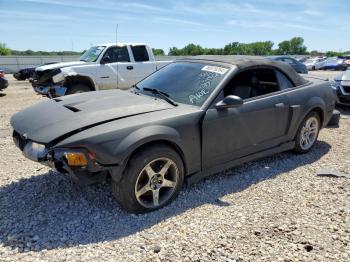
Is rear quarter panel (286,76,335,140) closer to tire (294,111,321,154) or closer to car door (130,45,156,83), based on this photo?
tire (294,111,321,154)

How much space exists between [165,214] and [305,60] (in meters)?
35.4

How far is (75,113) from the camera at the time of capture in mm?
3643

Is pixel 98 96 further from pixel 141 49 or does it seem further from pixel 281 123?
pixel 141 49

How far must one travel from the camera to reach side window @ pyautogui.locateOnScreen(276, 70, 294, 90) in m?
4.86

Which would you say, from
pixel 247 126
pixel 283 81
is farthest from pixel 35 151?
pixel 283 81

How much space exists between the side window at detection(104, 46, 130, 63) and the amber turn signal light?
741 centimetres

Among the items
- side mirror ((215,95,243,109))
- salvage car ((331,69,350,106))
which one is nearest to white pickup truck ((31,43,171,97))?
salvage car ((331,69,350,106))

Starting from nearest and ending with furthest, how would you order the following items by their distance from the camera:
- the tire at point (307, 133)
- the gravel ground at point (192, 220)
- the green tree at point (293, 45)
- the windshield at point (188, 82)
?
the gravel ground at point (192, 220)
the windshield at point (188, 82)
the tire at point (307, 133)
the green tree at point (293, 45)

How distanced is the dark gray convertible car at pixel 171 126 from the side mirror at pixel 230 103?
11 millimetres

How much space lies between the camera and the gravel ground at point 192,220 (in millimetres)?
2918

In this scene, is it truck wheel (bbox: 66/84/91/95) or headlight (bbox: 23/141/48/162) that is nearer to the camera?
headlight (bbox: 23/141/48/162)

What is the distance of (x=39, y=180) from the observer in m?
4.24

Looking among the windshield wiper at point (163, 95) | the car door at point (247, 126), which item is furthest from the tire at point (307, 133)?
the windshield wiper at point (163, 95)

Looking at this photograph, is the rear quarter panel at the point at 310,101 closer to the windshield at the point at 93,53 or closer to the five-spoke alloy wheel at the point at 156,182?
the five-spoke alloy wheel at the point at 156,182
